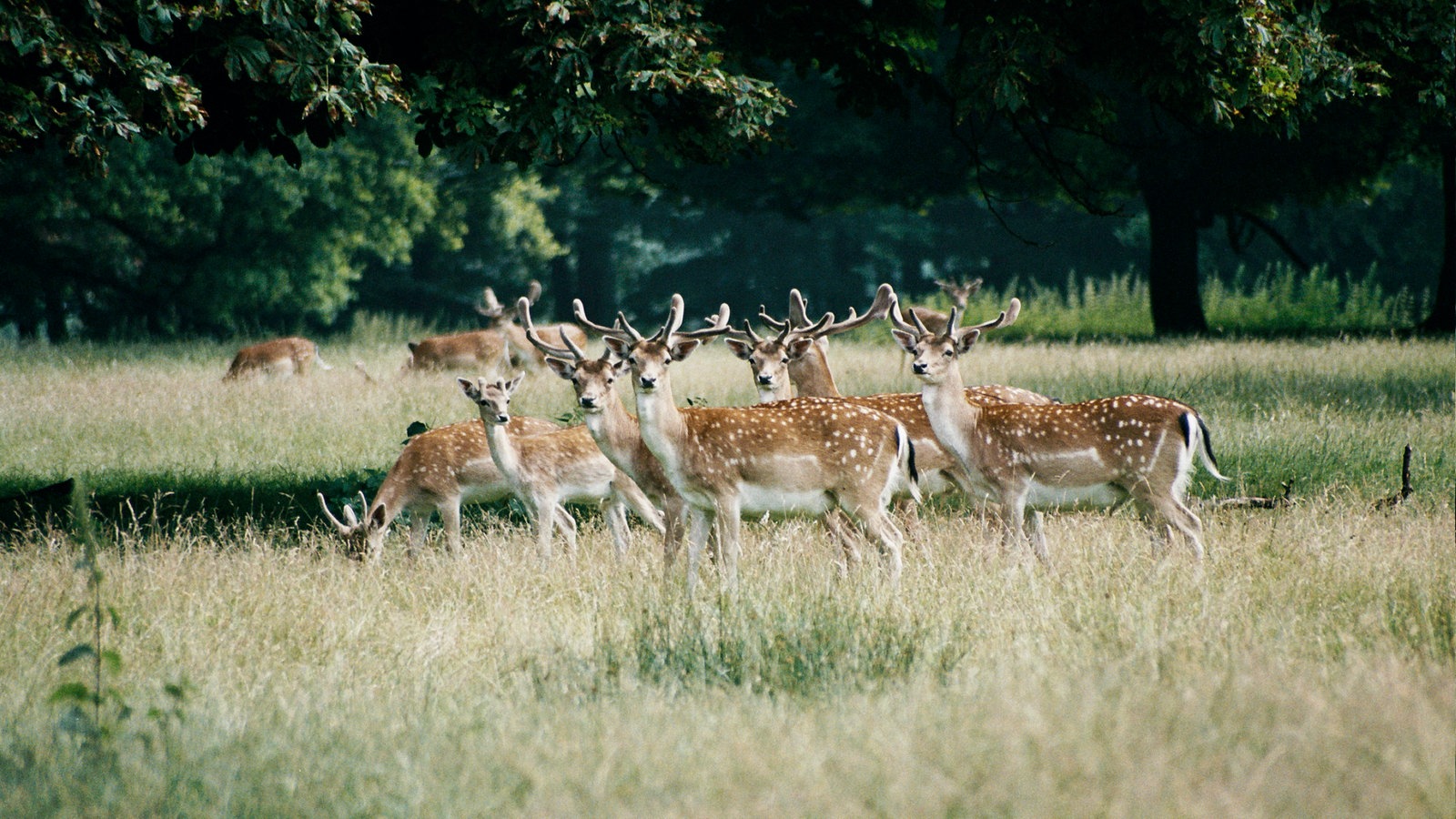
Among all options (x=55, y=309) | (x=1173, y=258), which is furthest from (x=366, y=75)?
(x=55, y=309)

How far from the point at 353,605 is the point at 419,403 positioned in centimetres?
892

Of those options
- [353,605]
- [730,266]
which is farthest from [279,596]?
[730,266]

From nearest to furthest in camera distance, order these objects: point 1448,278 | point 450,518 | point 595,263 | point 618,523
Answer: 1. point 450,518
2. point 618,523
3. point 1448,278
4. point 595,263

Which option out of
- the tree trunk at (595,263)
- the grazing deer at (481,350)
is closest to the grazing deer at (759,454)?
the grazing deer at (481,350)

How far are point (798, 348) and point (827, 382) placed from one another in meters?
0.65

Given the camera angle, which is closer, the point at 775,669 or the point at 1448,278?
the point at 775,669

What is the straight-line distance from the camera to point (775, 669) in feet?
16.3

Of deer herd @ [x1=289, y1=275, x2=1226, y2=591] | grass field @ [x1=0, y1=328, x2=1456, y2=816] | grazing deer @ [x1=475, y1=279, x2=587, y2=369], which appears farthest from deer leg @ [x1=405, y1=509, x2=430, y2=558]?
grazing deer @ [x1=475, y1=279, x2=587, y2=369]

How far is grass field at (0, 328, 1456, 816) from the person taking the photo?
3717mm

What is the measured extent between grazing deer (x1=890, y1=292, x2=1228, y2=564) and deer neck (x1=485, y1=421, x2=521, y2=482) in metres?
2.32

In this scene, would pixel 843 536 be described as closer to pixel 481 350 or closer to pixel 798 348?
pixel 798 348

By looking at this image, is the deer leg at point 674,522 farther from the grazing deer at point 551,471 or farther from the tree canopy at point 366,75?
the tree canopy at point 366,75

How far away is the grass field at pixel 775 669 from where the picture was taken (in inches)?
146

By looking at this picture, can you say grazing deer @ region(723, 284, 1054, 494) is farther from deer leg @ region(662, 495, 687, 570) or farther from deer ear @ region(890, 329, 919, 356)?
deer leg @ region(662, 495, 687, 570)
